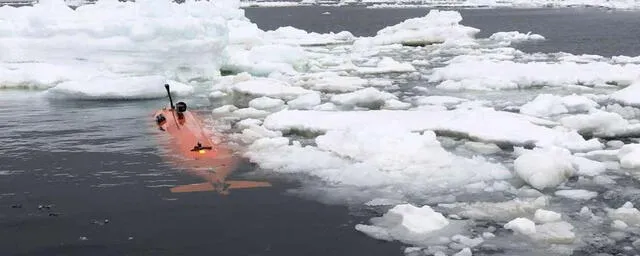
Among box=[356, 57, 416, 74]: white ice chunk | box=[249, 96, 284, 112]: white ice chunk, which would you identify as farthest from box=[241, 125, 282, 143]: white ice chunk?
box=[356, 57, 416, 74]: white ice chunk

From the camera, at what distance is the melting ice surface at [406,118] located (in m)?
8.05

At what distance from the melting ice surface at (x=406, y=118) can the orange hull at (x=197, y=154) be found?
61 centimetres

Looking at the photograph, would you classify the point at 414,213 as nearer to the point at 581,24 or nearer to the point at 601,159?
the point at 601,159

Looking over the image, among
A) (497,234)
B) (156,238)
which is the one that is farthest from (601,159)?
(156,238)

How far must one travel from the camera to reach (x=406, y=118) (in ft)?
43.3

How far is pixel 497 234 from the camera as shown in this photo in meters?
7.61

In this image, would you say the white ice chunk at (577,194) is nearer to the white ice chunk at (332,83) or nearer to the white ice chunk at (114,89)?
the white ice chunk at (332,83)

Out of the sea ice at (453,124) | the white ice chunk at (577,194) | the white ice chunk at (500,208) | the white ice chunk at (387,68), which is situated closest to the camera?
the white ice chunk at (500,208)

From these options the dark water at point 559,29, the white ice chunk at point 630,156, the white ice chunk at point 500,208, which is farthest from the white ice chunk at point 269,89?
the dark water at point 559,29

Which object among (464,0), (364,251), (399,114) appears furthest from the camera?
(464,0)

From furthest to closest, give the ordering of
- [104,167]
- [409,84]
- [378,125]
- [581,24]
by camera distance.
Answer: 1. [581,24]
2. [409,84]
3. [378,125]
4. [104,167]

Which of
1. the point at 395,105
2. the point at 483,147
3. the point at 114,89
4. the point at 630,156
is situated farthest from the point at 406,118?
the point at 114,89

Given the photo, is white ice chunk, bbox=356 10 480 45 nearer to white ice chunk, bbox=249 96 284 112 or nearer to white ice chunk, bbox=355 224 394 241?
white ice chunk, bbox=249 96 284 112

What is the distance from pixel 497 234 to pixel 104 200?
5.23 m
